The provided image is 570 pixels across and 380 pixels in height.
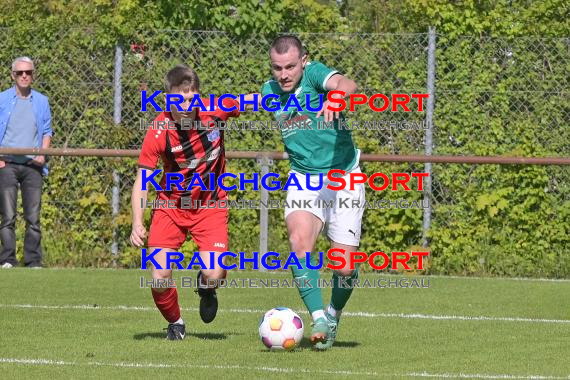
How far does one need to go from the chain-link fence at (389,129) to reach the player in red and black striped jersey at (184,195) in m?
5.52

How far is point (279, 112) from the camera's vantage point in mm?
8383

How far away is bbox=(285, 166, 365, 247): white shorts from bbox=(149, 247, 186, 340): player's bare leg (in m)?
0.93

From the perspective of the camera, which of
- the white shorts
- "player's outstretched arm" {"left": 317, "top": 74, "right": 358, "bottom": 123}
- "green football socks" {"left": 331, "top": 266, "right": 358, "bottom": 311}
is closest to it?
"player's outstretched arm" {"left": 317, "top": 74, "right": 358, "bottom": 123}

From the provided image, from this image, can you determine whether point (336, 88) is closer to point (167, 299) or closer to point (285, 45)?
point (285, 45)

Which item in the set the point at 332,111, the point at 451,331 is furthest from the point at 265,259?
the point at 332,111

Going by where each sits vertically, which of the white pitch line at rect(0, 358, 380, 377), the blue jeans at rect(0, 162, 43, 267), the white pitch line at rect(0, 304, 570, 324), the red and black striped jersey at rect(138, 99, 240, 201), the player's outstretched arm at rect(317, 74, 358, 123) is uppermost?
the player's outstretched arm at rect(317, 74, 358, 123)

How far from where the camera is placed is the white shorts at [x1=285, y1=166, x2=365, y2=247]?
8.34 m

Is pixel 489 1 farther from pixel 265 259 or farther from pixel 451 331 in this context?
pixel 451 331

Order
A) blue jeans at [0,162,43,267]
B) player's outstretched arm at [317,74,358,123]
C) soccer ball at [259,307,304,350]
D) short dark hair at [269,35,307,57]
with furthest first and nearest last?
blue jeans at [0,162,43,267]
short dark hair at [269,35,307,57]
soccer ball at [259,307,304,350]
player's outstretched arm at [317,74,358,123]

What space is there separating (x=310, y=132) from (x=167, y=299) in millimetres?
1520

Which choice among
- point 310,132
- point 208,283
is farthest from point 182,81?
point 208,283

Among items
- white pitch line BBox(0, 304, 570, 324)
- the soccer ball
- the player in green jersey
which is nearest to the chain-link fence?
white pitch line BBox(0, 304, 570, 324)

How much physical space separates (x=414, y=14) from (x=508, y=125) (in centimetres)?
178

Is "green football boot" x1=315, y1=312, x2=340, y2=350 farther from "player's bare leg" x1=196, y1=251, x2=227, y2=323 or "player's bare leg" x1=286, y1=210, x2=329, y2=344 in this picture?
"player's bare leg" x1=196, y1=251, x2=227, y2=323
